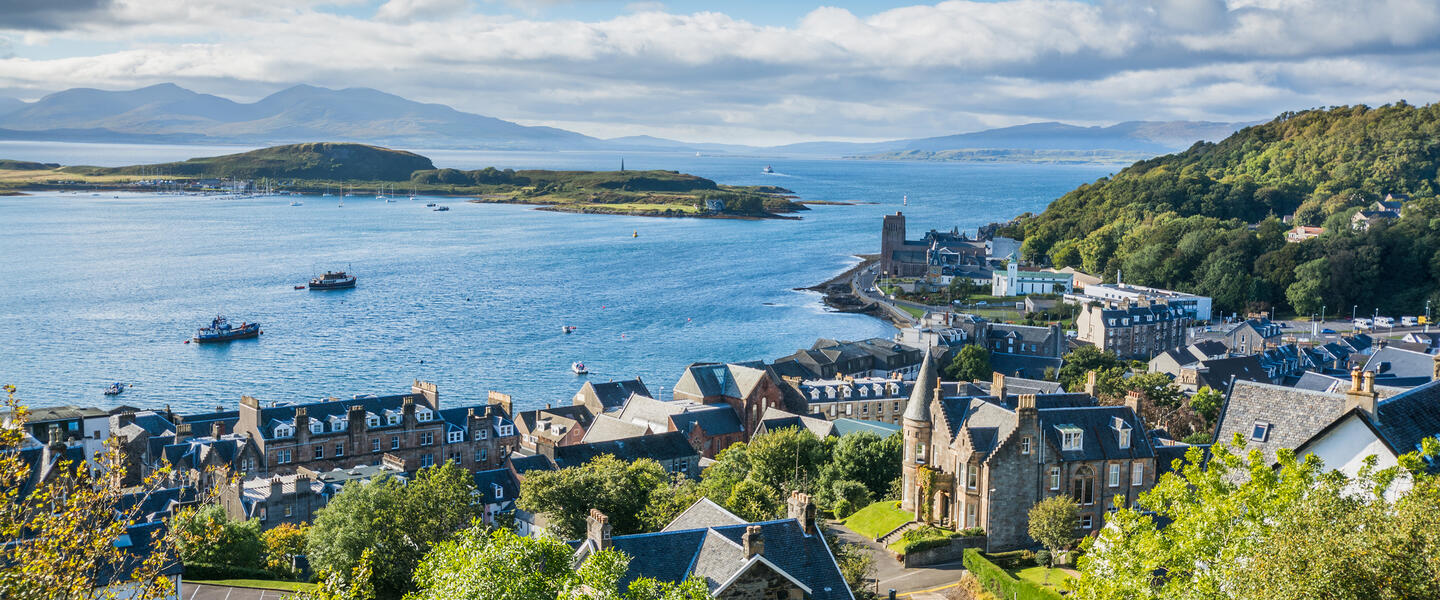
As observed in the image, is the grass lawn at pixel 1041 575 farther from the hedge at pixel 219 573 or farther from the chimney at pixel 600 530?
the hedge at pixel 219 573

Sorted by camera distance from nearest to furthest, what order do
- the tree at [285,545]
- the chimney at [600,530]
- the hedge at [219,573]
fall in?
the chimney at [600,530] < the hedge at [219,573] < the tree at [285,545]

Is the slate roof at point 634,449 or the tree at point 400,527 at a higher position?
the tree at point 400,527

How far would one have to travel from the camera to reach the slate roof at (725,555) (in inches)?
1171

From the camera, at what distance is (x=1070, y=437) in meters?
46.7

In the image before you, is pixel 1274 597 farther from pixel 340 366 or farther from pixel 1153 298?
pixel 1153 298

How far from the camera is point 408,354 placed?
117938mm

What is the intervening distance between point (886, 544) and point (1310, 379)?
1615 inches

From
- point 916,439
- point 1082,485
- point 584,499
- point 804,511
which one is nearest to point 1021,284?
point 916,439

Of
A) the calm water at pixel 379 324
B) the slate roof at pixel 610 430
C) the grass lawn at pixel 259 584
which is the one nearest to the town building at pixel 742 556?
the grass lawn at pixel 259 584

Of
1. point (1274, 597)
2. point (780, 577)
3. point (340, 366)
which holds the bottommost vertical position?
point (340, 366)

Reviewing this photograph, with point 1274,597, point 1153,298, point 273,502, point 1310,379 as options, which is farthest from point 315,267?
point 1274,597

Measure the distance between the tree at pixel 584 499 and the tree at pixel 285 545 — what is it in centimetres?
1009

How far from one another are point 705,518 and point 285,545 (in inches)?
885

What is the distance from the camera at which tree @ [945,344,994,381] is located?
102m
